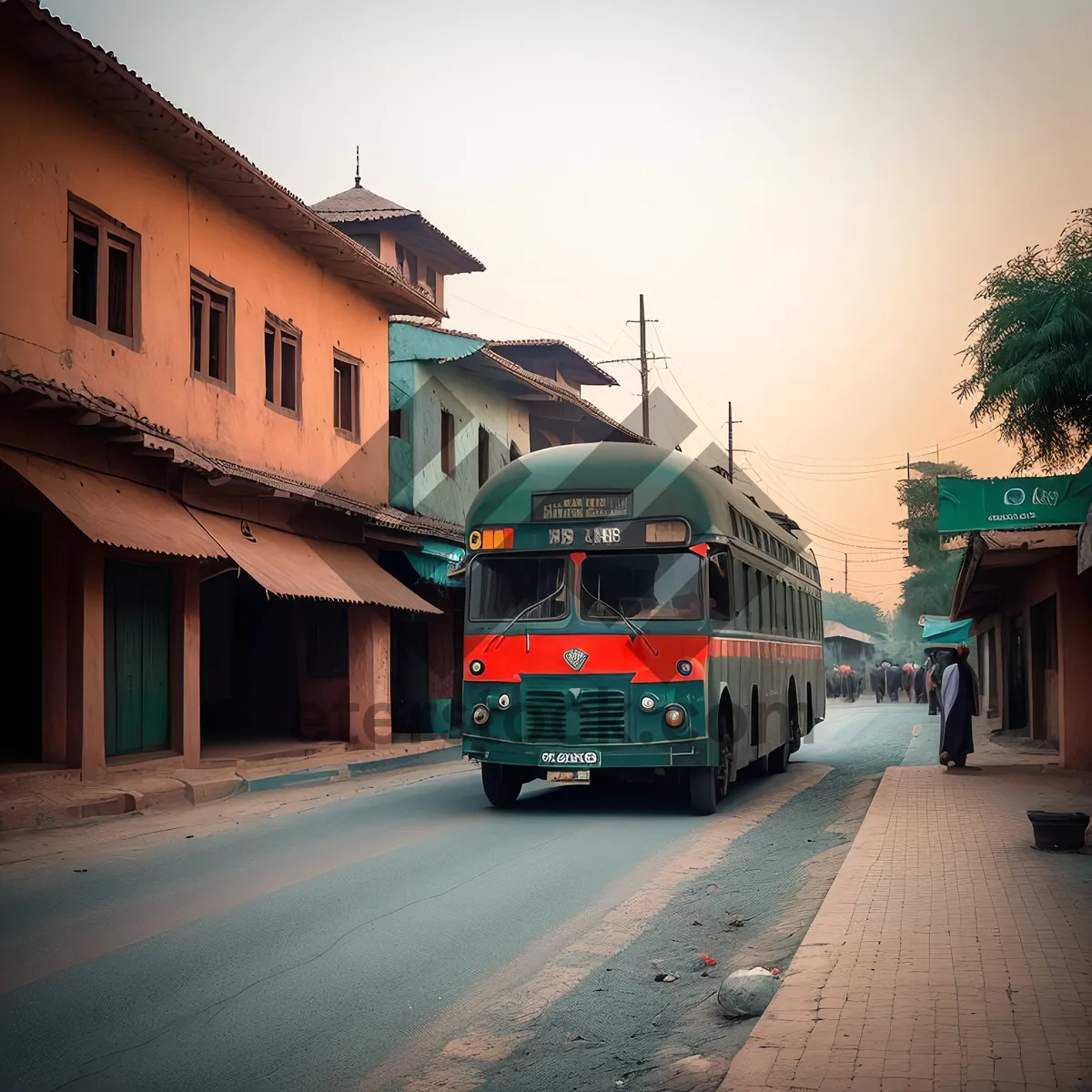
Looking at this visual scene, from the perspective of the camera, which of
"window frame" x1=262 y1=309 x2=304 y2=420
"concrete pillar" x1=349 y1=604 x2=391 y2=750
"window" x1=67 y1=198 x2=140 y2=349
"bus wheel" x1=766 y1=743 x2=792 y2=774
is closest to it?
"window" x1=67 y1=198 x2=140 y2=349

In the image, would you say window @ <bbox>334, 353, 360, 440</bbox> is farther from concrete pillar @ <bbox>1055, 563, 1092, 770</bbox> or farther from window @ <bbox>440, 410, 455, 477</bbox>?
concrete pillar @ <bbox>1055, 563, 1092, 770</bbox>

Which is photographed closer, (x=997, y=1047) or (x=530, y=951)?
(x=997, y=1047)

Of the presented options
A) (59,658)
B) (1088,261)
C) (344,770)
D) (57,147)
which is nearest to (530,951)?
(59,658)

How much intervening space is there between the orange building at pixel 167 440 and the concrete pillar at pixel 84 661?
0.03 metres

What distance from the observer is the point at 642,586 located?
1385 centimetres

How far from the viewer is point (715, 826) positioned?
1359cm

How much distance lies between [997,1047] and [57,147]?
14.3 meters

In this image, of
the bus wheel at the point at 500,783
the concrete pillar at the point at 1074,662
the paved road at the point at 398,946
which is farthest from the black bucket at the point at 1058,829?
the concrete pillar at the point at 1074,662

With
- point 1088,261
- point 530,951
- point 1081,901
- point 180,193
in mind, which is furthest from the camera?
point 1088,261

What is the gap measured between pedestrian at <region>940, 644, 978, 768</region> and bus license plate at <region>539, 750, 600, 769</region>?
8.10 metres

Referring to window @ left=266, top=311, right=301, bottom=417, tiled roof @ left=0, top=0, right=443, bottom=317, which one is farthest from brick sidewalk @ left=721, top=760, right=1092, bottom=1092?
window @ left=266, top=311, right=301, bottom=417

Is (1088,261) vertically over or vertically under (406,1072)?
over

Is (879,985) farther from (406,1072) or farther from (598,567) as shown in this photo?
(598,567)

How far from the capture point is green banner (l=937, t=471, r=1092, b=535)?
1769 centimetres
